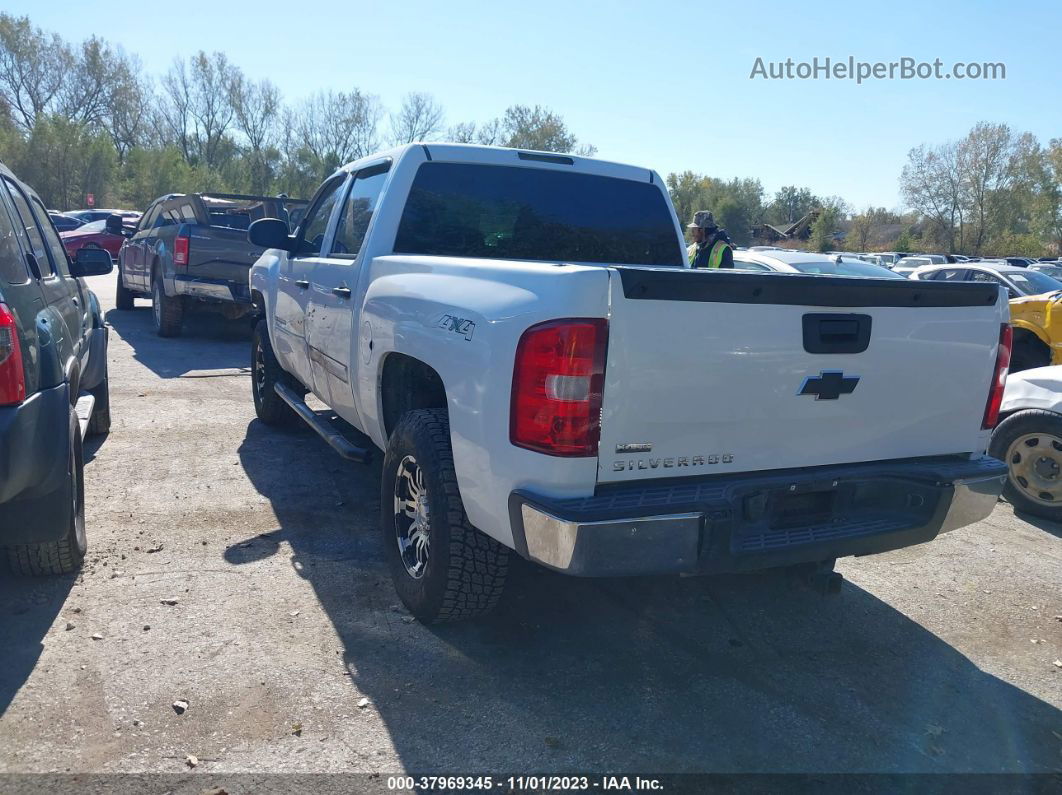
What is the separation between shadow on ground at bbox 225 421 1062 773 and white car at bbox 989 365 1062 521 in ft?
6.70

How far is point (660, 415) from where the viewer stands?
2.78m

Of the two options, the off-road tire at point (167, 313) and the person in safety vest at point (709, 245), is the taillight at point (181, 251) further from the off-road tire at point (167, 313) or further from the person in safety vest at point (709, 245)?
the person in safety vest at point (709, 245)

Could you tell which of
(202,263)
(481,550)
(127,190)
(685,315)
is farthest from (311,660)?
(127,190)

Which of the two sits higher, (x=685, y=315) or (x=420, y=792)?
(x=685, y=315)

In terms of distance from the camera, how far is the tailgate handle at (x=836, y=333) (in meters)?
2.96

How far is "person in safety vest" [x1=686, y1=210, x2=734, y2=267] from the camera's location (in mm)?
8492

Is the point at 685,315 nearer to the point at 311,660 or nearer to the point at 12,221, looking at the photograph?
the point at 311,660

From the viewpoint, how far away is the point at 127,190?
176 ft

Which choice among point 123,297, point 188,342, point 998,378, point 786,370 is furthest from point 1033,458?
point 123,297

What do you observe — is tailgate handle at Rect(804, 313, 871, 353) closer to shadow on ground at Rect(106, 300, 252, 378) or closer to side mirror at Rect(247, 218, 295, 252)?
side mirror at Rect(247, 218, 295, 252)

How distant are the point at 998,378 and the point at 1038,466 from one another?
252cm

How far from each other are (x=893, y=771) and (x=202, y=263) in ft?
32.2

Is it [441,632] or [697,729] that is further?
[441,632]

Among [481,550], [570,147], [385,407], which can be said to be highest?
[570,147]
